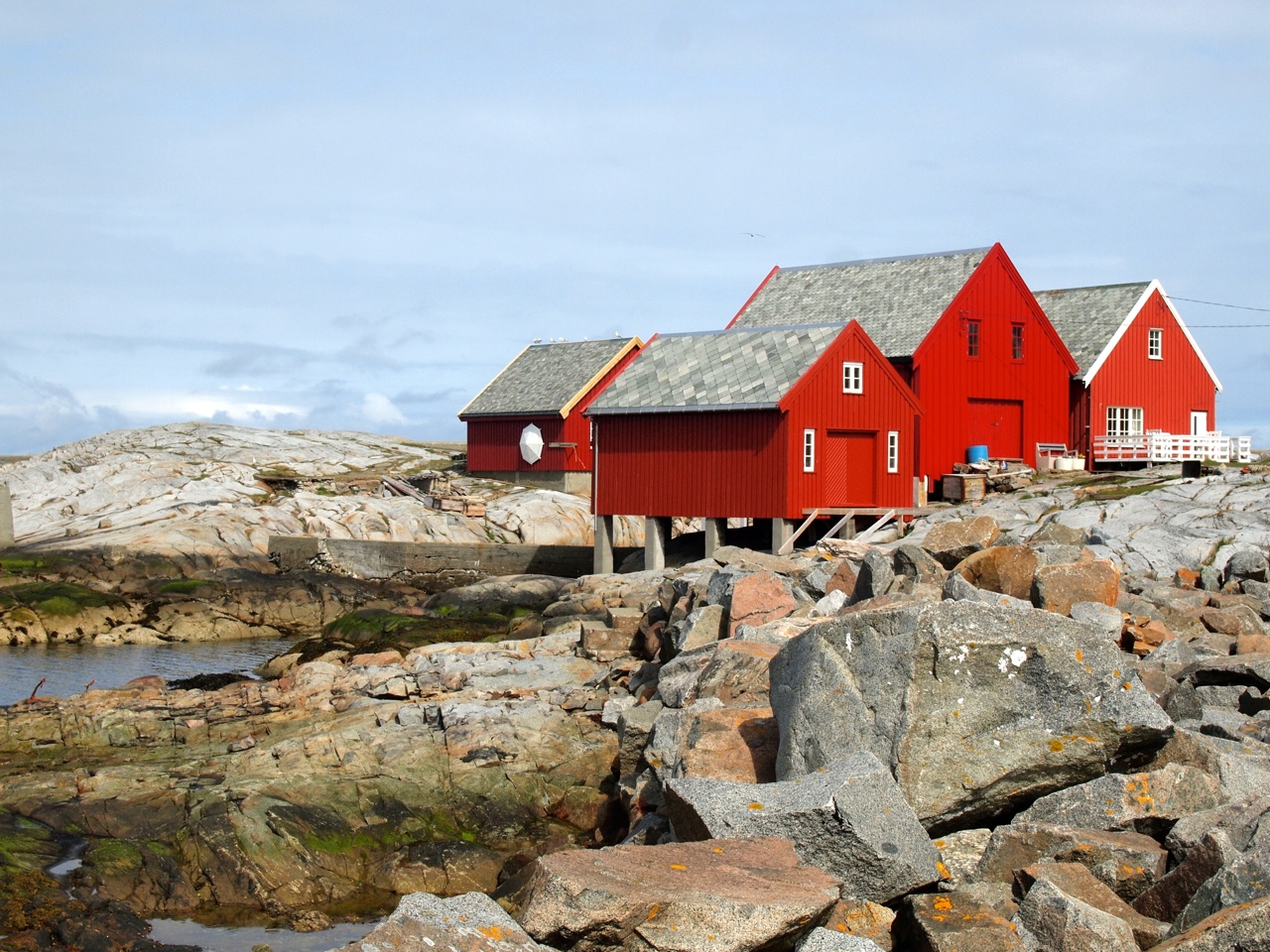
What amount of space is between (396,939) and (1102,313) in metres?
37.6

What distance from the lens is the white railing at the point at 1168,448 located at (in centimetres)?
3691

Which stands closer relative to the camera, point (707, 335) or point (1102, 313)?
point (707, 335)

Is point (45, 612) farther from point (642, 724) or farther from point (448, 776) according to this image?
point (642, 724)

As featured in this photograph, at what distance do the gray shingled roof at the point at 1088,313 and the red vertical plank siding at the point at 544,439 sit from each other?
46.2 feet

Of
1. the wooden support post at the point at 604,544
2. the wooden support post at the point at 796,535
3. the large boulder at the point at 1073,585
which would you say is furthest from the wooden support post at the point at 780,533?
the large boulder at the point at 1073,585

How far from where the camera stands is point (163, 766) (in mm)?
14742

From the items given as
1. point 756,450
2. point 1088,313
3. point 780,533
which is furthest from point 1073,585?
point 1088,313

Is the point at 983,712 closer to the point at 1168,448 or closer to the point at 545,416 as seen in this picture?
the point at 1168,448

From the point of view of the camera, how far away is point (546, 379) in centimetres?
4878

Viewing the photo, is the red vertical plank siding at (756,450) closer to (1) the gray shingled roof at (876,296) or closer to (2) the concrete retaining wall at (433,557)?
(1) the gray shingled roof at (876,296)

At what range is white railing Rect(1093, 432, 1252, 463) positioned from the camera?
36.9 metres

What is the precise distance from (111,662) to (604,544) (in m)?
12.6

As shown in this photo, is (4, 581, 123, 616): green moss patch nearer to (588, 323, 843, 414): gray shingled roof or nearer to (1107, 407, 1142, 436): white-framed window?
(588, 323, 843, 414): gray shingled roof

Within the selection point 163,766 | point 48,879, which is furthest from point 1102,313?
point 48,879
